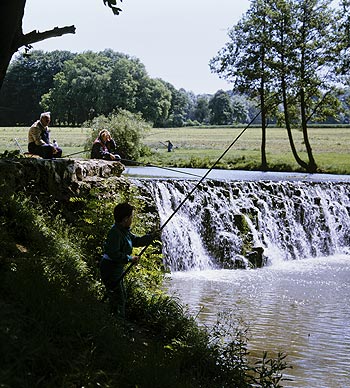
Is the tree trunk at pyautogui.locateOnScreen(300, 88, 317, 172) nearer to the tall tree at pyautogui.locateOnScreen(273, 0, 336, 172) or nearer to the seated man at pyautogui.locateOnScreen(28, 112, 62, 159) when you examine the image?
the tall tree at pyautogui.locateOnScreen(273, 0, 336, 172)

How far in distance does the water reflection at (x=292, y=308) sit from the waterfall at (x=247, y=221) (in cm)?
71

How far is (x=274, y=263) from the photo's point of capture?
15461mm

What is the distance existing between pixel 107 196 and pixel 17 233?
2.50 metres

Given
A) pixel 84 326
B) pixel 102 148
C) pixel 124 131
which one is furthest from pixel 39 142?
pixel 124 131

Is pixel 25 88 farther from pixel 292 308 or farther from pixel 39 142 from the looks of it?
pixel 292 308

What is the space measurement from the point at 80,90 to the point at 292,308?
35321 mm

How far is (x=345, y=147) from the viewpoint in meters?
46.3

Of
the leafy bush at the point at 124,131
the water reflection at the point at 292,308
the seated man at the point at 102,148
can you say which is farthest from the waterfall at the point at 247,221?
the leafy bush at the point at 124,131

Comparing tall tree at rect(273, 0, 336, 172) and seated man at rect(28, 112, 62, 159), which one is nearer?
seated man at rect(28, 112, 62, 159)

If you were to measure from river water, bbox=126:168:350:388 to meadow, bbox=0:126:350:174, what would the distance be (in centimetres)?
1355

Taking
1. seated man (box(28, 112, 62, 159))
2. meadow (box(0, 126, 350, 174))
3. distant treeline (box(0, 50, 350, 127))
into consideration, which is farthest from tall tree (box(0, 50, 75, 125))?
Result: seated man (box(28, 112, 62, 159))

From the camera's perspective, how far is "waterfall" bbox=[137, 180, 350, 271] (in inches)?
564

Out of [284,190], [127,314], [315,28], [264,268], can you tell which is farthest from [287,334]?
[315,28]

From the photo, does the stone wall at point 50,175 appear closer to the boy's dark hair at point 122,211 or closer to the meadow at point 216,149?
the boy's dark hair at point 122,211
